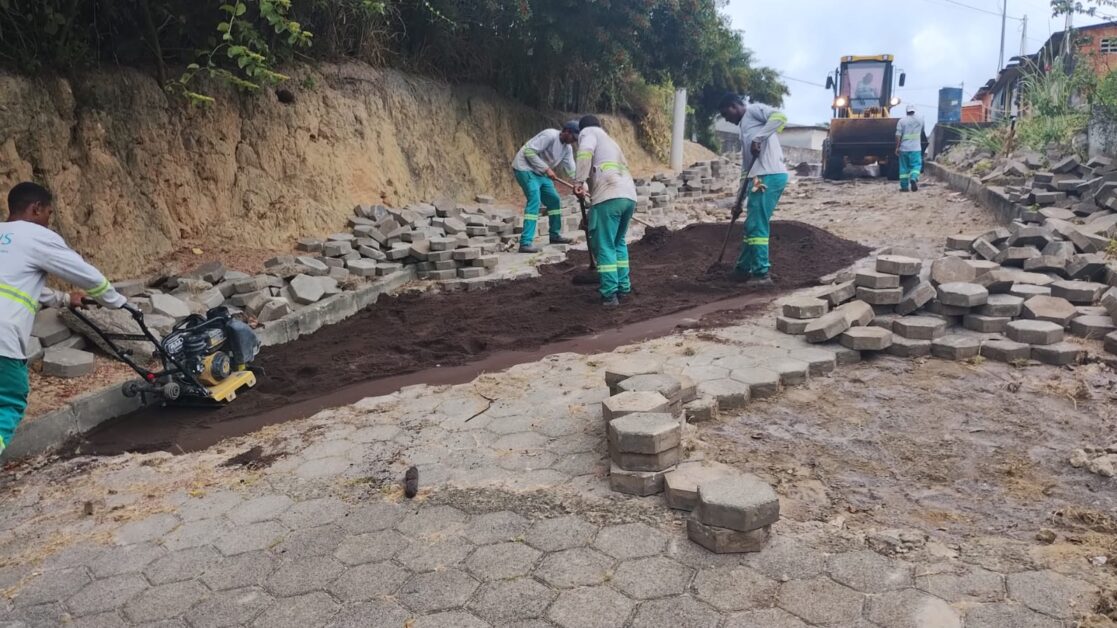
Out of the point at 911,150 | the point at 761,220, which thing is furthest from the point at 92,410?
the point at 911,150

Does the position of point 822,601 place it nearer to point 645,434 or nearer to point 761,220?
point 645,434

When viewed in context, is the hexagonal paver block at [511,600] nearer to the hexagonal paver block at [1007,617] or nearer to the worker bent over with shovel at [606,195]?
the hexagonal paver block at [1007,617]

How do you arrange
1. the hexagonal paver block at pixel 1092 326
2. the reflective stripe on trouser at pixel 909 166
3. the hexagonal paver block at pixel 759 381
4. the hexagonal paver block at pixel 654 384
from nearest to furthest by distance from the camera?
1. the hexagonal paver block at pixel 654 384
2. the hexagonal paver block at pixel 759 381
3. the hexagonal paver block at pixel 1092 326
4. the reflective stripe on trouser at pixel 909 166

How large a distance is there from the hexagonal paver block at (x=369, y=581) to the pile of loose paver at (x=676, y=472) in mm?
1011

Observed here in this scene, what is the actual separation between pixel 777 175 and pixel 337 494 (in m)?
5.44

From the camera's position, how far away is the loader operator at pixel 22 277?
3482mm

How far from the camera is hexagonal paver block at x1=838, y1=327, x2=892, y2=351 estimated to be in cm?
480

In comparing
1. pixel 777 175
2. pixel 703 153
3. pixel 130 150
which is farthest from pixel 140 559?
pixel 703 153

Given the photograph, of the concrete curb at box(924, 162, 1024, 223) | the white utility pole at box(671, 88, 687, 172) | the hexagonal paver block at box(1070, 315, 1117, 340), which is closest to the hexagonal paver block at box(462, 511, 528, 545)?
the hexagonal paver block at box(1070, 315, 1117, 340)

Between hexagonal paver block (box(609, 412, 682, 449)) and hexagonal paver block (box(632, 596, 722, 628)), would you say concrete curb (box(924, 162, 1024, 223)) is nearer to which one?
hexagonal paver block (box(609, 412, 682, 449))

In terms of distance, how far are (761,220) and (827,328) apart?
7.96 feet

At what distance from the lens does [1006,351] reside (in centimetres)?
473

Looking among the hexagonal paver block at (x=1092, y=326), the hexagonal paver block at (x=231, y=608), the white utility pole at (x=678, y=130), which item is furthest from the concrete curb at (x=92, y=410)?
the white utility pole at (x=678, y=130)

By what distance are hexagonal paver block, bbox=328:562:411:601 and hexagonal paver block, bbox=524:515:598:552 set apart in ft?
1.68
